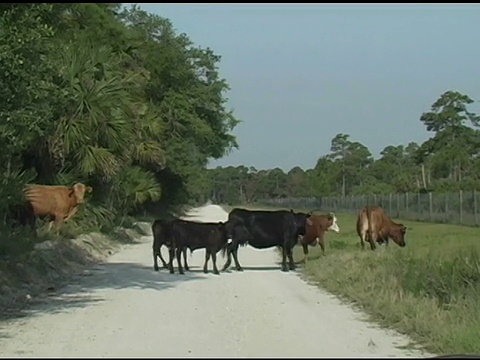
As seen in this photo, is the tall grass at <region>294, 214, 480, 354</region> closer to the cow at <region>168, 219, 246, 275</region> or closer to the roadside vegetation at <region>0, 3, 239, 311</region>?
the cow at <region>168, 219, 246, 275</region>

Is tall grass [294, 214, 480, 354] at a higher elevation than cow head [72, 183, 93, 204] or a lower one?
lower

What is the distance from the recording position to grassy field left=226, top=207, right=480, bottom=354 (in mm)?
10477

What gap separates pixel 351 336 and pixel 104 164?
1578cm

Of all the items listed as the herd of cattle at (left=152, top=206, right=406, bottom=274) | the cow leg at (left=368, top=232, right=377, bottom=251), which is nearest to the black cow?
the herd of cattle at (left=152, top=206, right=406, bottom=274)

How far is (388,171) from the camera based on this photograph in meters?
112

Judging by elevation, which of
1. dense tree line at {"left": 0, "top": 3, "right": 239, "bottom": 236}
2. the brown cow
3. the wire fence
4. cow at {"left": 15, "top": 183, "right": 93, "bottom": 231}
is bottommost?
the wire fence

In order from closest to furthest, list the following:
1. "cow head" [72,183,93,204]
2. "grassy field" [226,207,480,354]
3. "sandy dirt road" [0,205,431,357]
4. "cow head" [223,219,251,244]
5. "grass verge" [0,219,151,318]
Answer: "sandy dirt road" [0,205,431,357] → "grassy field" [226,207,480,354] → "grass verge" [0,219,151,318] → "cow head" [223,219,251,244] → "cow head" [72,183,93,204]

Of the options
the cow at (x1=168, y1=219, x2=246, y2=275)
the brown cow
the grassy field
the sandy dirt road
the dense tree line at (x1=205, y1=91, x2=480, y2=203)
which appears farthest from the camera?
the dense tree line at (x1=205, y1=91, x2=480, y2=203)

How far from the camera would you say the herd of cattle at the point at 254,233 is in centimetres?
2003

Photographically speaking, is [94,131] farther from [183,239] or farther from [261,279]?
[261,279]

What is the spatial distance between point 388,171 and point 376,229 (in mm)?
89116

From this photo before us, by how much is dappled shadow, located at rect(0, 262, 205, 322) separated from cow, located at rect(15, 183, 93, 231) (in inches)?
99.5

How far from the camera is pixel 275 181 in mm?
162375

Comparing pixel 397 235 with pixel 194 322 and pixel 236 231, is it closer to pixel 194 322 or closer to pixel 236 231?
pixel 236 231
